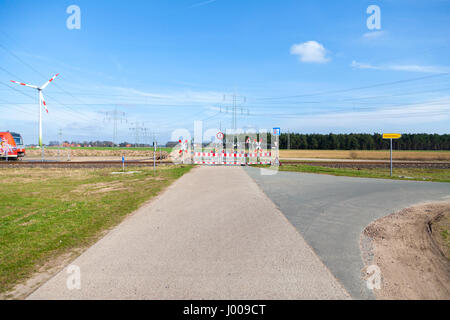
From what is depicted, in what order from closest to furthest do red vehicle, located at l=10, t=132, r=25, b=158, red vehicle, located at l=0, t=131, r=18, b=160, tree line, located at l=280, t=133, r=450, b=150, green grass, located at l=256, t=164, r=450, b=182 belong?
green grass, located at l=256, t=164, r=450, b=182 → red vehicle, located at l=0, t=131, r=18, b=160 → red vehicle, located at l=10, t=132, r=25, b=158 → tree line, located at l=280, t=133, r=450, b=150

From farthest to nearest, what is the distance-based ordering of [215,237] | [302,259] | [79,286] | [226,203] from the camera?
[226,203] → [215,237] → [302,259] → [79,286]

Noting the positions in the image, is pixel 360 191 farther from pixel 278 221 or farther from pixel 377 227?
pixel 278 221

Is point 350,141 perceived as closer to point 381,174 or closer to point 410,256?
point 381,174

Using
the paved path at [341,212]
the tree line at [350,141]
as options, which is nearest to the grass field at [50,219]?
A: the paved path at [341,212]

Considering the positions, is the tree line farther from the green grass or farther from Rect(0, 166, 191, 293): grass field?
Rect(0, 166, 191, 293): grass field

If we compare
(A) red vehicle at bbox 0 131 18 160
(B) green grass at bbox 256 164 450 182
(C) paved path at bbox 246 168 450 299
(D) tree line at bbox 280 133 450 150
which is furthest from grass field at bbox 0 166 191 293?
(D) tree line at bbox 280 133 450 150

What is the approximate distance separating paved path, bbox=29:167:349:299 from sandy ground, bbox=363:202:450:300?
947 mm

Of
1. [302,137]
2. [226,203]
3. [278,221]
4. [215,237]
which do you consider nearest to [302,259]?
[215,237]

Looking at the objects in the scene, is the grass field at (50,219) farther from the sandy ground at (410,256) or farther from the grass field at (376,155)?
the grass field at (376,155)

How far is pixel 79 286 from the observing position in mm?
3654

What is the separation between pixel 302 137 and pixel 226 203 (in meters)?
126

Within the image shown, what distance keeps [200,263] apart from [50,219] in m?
5.29

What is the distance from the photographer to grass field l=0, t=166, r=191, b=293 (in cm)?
460

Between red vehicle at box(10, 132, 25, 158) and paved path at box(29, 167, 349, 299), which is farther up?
red vehicle at box(10, 132, 25, 158)
